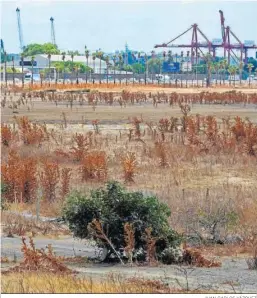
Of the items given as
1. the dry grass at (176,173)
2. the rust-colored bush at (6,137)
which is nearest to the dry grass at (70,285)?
the dry grass at (176,173)

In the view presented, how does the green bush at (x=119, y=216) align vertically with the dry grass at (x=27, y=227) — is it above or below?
above

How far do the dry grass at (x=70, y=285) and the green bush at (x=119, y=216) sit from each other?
2.65 m

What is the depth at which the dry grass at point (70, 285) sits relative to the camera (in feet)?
33.8

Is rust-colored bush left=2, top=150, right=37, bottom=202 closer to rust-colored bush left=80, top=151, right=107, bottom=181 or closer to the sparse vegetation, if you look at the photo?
the sparse vegetation

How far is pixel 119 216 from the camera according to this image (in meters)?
14.9

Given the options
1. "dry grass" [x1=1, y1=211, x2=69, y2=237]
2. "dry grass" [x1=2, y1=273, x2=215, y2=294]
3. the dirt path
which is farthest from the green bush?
"dry grass" [x1=2, y1=273, x2=215, y2=294]

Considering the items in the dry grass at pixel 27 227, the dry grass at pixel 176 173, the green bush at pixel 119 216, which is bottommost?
the dry grass at pixel 176 173

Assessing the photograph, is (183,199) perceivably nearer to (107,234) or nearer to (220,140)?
(107,234)

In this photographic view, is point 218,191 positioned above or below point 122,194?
below

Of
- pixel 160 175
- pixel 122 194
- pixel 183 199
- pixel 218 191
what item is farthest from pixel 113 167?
pixel 122 194

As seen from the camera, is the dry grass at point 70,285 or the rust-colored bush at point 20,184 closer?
the dry grass at point 70,285

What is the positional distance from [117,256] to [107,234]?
1.27 ft

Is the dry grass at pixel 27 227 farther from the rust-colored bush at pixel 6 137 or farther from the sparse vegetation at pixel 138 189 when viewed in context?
the rust-colored bush at pixel 6 137

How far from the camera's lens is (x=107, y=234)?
1472cm
